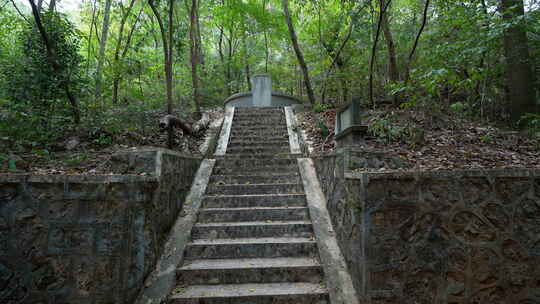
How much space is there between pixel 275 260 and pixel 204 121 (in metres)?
4.88

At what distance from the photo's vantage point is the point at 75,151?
4.62 metres

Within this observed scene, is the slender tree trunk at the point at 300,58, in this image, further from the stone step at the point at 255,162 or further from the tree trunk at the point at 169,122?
the tree trunk at the point at 169,122

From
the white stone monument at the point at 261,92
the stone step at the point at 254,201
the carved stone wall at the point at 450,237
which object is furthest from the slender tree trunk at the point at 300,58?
the carved stone wall at the point at 450,237

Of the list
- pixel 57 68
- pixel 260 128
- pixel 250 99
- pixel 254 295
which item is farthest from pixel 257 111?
pixel 254 295

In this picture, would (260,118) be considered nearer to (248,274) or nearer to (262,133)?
(262,133)

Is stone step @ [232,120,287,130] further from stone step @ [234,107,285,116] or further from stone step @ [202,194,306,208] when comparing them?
stone step @ [202,194,306,208]

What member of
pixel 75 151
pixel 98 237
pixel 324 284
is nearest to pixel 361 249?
pixel 324 284

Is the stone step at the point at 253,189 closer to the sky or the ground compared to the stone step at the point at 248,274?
closer to the sky

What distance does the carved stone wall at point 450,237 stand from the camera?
2.39m

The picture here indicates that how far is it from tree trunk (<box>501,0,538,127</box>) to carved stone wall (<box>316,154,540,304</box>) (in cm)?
475

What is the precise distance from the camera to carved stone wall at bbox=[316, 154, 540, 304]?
2387mm

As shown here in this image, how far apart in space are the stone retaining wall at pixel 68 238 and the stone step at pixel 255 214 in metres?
A: 1.27

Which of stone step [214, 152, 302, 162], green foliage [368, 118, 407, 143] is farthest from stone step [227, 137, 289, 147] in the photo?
green foliage [368, 118, 407, 143]

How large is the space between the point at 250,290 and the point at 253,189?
1.82 m
